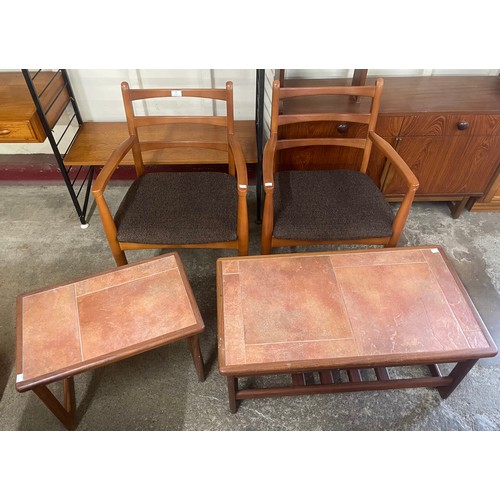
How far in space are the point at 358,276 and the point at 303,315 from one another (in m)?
0.28

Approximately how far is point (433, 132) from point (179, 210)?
135 cm

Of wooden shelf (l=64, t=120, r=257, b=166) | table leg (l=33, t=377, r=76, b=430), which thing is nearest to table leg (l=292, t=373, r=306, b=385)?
table leg (l=33, t=377, r=76, b=430)

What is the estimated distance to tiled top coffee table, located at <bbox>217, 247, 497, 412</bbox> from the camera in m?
1.20

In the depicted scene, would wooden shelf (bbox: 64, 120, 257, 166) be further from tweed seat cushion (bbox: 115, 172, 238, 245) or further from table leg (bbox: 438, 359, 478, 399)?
table leg (bbox: 438, 359, 478, 399)

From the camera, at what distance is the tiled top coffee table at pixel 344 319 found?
1199mm

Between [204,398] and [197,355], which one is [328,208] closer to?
[197,355]

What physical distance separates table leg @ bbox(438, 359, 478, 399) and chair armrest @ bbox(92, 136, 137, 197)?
1494 mm

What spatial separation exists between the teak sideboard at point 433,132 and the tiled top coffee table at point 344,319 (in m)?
0.72

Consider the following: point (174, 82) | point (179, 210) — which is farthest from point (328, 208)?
point (174, 82)

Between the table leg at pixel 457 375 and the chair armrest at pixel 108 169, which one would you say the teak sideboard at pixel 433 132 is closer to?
the chair armrest at pixel 108 169

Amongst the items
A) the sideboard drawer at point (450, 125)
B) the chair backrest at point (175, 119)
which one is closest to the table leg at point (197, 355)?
the chair backrest at point (175, 119)

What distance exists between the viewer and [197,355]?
1468 mm

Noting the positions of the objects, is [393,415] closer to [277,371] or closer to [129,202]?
[277,371]

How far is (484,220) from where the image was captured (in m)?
2.34
